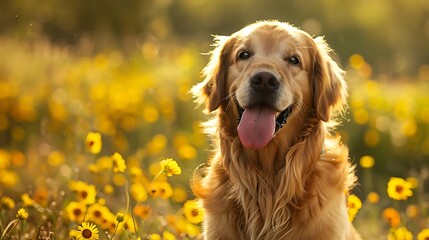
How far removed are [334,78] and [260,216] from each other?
2.83 ft

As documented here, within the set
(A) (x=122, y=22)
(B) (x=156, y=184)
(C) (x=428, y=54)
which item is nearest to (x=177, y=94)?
(B) (x=156, y=184)

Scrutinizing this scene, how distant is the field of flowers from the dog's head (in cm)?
70

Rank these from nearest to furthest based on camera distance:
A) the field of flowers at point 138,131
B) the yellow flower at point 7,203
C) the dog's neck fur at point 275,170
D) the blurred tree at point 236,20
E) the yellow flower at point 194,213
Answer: the dog's neck fur at point 275,170 → the yellow flower at point 7,203 → the yellow flower at point 194,213 → the field of flowers at point 138,131 → the blurred tree at point 236,20

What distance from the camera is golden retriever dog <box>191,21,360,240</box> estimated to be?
12.9 ft

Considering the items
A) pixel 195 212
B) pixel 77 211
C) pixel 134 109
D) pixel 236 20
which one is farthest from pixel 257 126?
pixel 236 20

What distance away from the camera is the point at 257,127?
3.91 metres

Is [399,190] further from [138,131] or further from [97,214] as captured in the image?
[138,131]

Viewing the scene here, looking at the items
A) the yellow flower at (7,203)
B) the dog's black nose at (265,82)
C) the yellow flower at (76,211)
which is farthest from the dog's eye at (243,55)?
the yellow flower at (7,203)

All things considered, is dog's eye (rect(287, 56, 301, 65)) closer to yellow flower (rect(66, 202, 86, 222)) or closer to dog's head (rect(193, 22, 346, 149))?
dog's head (rect(193, 22, 346, 149))

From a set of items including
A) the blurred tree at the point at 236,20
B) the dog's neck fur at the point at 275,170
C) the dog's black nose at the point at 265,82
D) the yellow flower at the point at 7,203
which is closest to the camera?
the dog's black nose at the point at 265,82

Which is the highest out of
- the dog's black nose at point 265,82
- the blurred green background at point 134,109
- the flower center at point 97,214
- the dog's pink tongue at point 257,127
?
the dog's black nose at point 265,82

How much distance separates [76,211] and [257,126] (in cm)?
111

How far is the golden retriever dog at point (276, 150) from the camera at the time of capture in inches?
155

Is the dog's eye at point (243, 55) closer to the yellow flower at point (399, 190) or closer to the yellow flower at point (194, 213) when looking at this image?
the yellow flower at point (194, 213)
